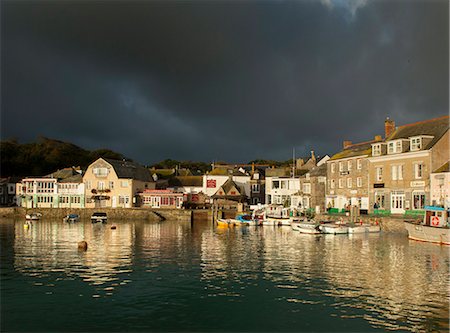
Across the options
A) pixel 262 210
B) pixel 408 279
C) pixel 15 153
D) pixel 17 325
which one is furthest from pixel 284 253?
pixel 15 153

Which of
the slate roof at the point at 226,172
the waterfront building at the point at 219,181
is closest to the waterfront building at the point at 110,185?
the waterfront building at the point at 219,181

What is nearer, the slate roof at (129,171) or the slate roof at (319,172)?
the slate roof at (319,172)

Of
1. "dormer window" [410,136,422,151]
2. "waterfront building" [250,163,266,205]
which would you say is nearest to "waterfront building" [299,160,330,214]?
"waterfront building" [250,163,266,205]

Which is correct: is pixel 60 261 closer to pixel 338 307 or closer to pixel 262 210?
pixel 338 307

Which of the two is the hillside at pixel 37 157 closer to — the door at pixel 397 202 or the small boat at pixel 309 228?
the small boat at pixel 309 228

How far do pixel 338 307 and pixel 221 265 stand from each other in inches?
455

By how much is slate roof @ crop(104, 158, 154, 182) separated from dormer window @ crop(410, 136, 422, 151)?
5282cm

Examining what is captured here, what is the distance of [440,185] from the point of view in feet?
161

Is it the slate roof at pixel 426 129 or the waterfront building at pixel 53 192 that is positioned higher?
the slate roof at pixel 426 129

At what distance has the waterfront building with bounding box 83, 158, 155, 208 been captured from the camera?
283 feet

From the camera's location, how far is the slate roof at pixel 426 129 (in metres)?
52.1

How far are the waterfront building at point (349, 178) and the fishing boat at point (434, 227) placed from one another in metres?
19.3

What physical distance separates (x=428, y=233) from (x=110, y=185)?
61.1m

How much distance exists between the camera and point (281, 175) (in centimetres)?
8944
